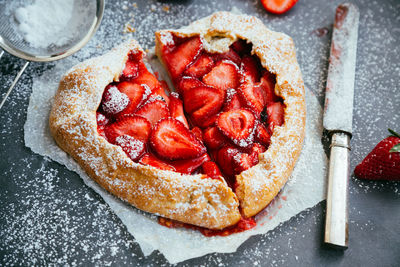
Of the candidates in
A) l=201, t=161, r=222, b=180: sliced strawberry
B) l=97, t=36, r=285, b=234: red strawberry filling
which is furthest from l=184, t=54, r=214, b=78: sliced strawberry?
l=201, t=161, r=222, b=180: sliced strawberry

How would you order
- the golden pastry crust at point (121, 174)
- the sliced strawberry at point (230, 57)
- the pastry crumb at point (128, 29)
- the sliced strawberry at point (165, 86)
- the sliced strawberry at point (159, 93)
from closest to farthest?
1. the golden pastry crust at point (121, 174)
2. the sliced strawberry at point (159, 93)
3. the sliced strawberry at point (230, 57)
4. the sliced strawberry at point (165, 86)
5. the pastry crumb at point (128, 29)

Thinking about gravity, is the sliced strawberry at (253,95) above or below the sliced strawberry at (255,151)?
above

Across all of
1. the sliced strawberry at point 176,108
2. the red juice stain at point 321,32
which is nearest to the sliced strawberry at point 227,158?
Result: the sliced strawberry at point 176,108

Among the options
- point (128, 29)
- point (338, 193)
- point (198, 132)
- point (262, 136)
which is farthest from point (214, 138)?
point (128, 29)

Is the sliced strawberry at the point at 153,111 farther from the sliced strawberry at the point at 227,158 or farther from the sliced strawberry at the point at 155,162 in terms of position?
the sliced strawberry at the point at 227,158

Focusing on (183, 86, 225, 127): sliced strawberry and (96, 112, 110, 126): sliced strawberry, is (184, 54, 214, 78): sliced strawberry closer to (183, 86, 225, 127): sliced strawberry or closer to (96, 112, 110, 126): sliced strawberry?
(183, 86, 225, 127): sliced strawberry
